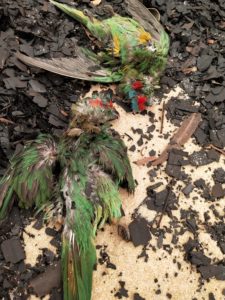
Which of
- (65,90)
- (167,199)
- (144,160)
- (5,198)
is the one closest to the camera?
(5,198)

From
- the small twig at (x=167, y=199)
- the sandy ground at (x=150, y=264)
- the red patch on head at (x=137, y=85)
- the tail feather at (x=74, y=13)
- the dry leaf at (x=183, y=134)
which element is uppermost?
the tail feather at (x=74, y=13)

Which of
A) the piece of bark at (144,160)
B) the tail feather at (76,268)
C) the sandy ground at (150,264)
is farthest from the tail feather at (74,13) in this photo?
the tail feather at (76,268)

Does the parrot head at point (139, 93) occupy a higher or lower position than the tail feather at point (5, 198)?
higher

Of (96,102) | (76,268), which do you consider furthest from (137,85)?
(76,268)

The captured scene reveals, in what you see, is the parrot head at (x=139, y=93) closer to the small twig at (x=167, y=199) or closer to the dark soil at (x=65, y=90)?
the dark soil at (x=65, y=90)

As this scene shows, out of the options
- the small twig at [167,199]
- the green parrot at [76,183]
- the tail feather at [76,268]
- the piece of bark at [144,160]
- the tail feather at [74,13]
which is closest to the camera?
the tail feather at [76,268]

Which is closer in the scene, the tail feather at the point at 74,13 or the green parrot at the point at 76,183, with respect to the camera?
the green parrot at the point at 76,183

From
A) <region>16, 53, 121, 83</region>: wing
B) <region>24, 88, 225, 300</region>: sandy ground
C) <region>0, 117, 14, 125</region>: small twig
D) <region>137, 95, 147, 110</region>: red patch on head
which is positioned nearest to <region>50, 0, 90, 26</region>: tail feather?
<region>16, 53, 121, 83</region>: wing

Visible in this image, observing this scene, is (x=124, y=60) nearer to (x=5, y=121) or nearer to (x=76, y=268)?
(x=5, y=121)
